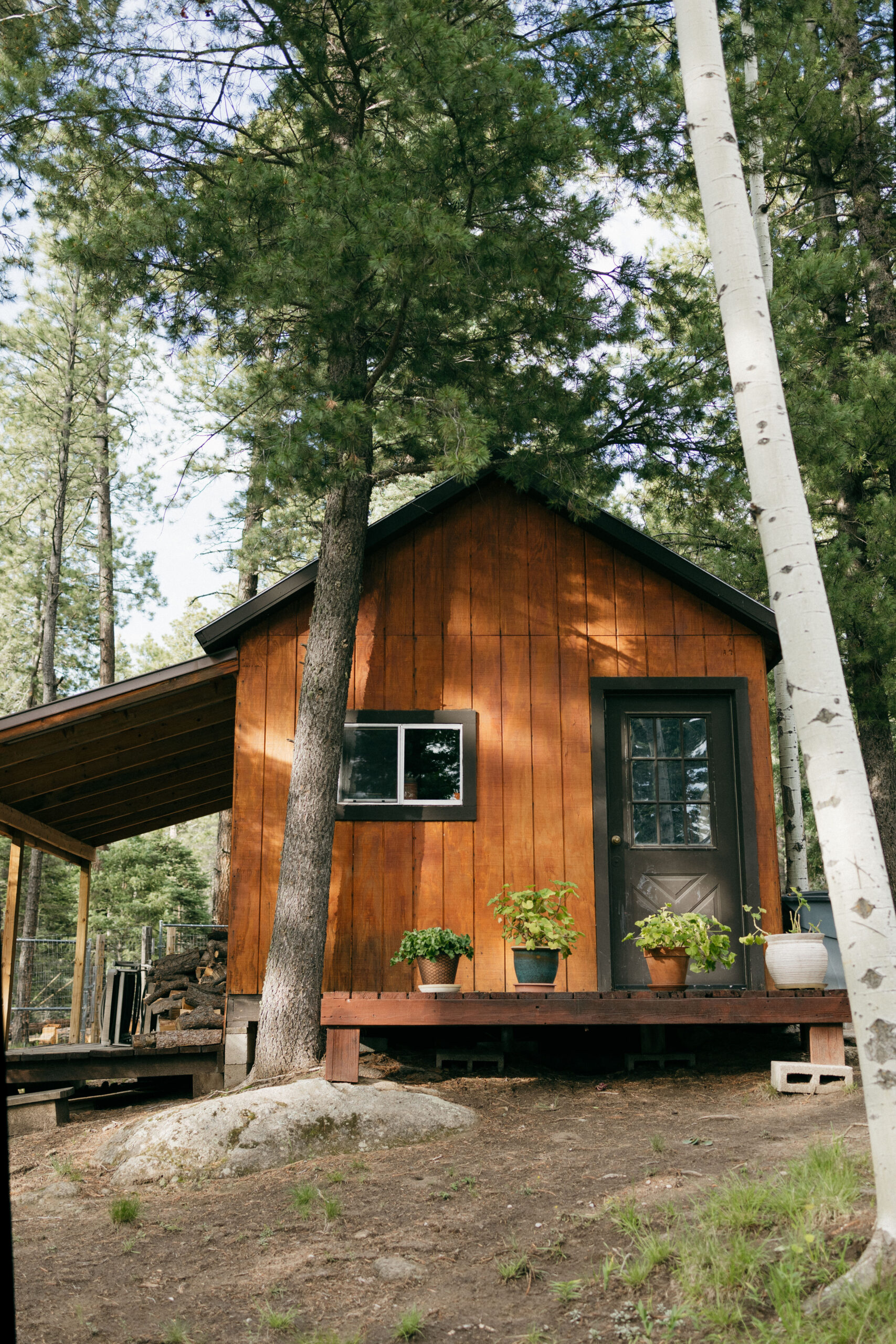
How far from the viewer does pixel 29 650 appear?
87.4 ft

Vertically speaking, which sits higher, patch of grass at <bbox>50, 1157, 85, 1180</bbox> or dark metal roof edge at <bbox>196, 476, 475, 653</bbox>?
dark metal roof edge at <bbox>196, 476, 475, 653</bbox>

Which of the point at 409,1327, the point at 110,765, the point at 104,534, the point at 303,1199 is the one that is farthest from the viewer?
the point at 104,534

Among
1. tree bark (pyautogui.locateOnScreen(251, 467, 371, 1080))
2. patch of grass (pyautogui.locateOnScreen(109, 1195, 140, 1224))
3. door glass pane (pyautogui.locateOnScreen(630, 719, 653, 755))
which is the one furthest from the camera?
door glass pane (pyautogui.locateOnScreen(630, 719, 653, 755))

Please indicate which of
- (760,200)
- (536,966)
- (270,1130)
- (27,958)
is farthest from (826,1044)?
(27,958)

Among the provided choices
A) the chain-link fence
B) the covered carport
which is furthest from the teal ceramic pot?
the chain-link fence

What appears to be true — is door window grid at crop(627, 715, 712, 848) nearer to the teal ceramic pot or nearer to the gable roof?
the gable roof

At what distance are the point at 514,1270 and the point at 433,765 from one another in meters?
4.68

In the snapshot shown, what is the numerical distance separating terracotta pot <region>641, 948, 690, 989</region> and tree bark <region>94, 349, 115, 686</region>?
15169 mm

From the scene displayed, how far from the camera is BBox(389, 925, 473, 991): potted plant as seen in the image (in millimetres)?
6906

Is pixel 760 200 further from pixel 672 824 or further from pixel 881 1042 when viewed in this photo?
pixel 881 1042

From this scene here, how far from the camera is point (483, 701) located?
8250mm

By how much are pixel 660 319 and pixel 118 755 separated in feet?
20.1

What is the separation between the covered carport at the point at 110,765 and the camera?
8.03 m

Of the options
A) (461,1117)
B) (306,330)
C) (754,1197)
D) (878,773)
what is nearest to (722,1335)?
(754,1197)
